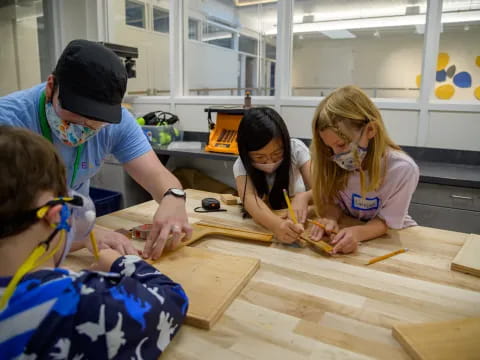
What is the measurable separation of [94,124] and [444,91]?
271 cm

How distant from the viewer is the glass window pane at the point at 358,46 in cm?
348

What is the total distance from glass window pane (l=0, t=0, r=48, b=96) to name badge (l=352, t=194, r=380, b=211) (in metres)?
3.18

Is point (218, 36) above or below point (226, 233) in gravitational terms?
above

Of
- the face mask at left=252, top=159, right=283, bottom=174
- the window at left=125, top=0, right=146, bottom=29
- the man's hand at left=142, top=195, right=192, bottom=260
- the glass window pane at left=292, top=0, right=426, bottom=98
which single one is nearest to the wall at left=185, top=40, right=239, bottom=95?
the window at left=125, top=0, right=146, bottom=29

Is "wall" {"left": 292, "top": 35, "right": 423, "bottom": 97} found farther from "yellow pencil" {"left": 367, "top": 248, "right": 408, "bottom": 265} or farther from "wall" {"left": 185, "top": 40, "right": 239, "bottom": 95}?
"yellow pencil" {"left": 367, "top": 248, "right": 408, "bottom": 265}

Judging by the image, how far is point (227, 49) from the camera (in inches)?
153

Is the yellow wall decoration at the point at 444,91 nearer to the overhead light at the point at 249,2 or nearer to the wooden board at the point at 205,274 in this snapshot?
the overhead light at the point at 249,2

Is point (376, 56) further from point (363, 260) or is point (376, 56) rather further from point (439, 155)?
point (363, 260)

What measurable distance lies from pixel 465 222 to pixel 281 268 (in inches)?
62.8

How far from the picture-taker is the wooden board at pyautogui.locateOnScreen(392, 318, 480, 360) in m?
0.64

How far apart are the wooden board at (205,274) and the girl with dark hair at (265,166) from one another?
37 centimetres

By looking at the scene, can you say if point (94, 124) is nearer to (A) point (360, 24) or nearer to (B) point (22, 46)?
(B) point (22, 46)

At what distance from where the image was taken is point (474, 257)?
102 cm

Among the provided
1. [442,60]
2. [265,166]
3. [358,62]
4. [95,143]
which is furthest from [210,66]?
[95,143]
